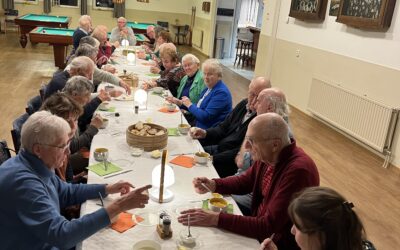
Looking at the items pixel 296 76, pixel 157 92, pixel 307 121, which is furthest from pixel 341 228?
pixel 296 76

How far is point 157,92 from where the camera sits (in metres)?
4.38

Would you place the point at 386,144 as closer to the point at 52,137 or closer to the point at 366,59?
the point at 366,59

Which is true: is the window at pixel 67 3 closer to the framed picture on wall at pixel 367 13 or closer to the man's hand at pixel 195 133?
the framed picture on wall at pixel 367 13

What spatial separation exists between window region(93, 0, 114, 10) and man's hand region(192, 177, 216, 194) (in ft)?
43.8

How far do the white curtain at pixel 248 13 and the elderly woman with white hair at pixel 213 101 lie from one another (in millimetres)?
10562

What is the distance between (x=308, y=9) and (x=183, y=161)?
208 inches

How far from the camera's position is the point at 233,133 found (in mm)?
3232

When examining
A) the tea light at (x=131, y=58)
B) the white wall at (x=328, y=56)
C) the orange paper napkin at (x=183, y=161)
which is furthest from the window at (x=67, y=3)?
the orange paper napkin at (x=183, y=161)

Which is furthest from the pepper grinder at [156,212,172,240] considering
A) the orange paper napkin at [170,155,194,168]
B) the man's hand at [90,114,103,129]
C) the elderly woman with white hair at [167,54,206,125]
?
the elderly woman with white hair at [167,54,206,125]

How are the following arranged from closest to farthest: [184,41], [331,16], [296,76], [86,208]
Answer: [86,208] < [331,16] < [296,76] < [184,41]

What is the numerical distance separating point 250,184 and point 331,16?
16.0ft

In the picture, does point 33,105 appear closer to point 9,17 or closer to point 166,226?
point 166,226

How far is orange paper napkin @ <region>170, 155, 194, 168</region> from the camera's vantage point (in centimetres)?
246

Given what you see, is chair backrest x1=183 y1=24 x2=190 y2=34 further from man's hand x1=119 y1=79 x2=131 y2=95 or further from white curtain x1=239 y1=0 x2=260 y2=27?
man's hand x1=119 y1=79 x2=131 y2=95
